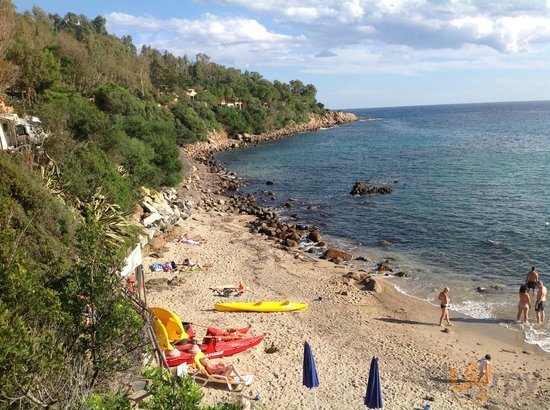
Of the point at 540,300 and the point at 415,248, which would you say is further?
the point at 415,248

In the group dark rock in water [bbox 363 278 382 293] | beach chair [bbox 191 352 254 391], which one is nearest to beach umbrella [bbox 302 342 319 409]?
beach chair [bbox 191 352 254 391]

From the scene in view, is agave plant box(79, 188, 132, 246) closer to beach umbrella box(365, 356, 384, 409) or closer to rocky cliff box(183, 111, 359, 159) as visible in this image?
beach umbrella box(365, 356, 384, 409)

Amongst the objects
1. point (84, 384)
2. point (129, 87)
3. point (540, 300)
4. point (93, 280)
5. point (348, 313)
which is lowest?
point (348, 313)

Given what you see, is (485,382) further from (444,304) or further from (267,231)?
(267,231)

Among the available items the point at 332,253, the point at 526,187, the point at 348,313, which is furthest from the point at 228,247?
the point at 526,187

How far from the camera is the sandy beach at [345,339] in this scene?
13648mm

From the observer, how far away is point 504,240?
92.6 ft

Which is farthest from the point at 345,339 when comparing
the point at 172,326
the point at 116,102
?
the point at 116,102

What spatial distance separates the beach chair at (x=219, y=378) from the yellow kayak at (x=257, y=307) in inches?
201

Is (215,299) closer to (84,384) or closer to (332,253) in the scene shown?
(332,253)

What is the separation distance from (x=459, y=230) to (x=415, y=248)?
4714mm

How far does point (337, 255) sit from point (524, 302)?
34.6ft

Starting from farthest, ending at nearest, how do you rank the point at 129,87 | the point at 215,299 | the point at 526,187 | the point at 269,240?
the point at 129,87 → the point at 526,187 → the point at 269,240 → the point at 215,299

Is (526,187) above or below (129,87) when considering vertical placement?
below
